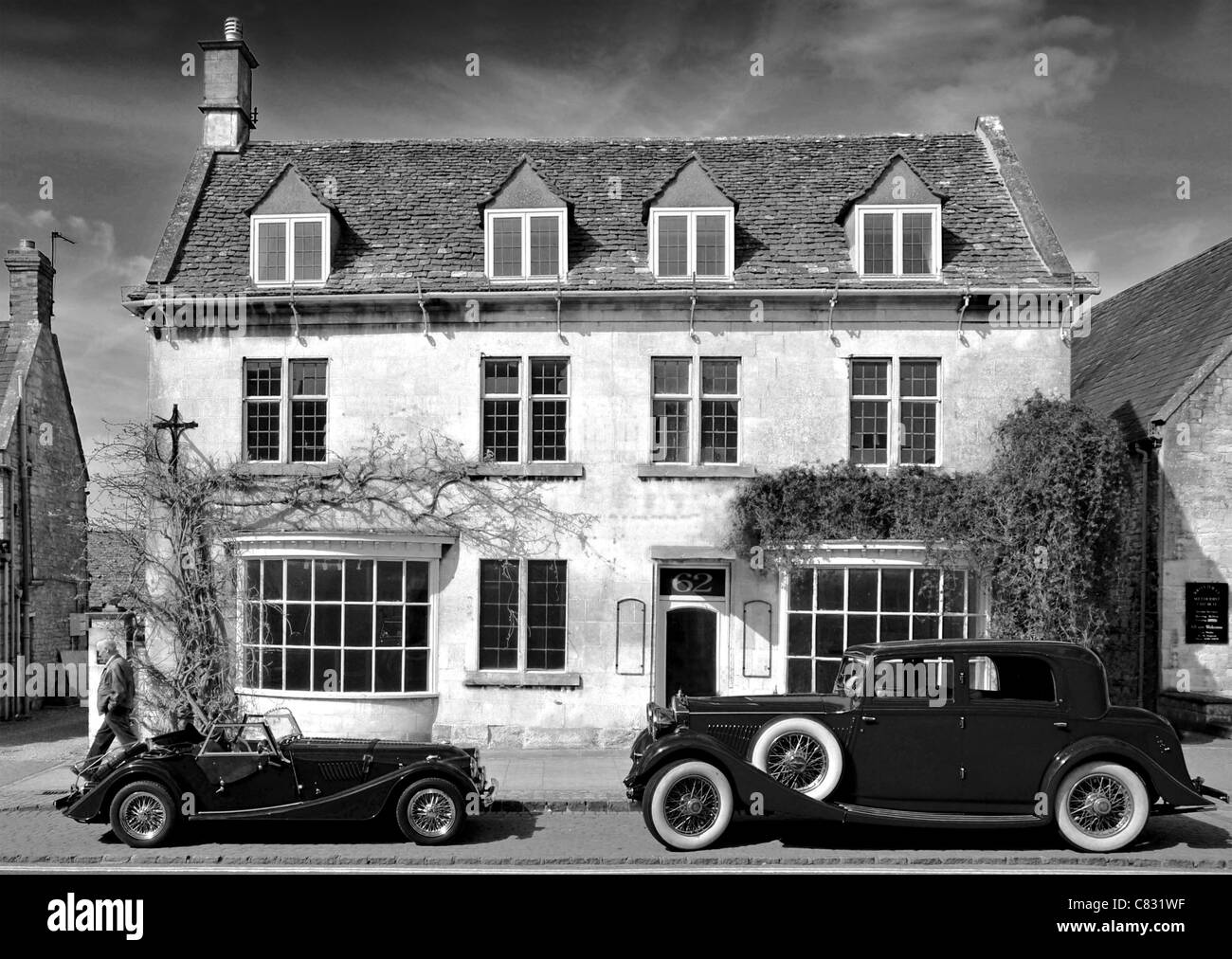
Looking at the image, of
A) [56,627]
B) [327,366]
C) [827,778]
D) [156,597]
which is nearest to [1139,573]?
[827,778]

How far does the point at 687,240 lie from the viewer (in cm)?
1653

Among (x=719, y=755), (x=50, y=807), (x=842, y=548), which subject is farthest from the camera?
(x=842, y=548)

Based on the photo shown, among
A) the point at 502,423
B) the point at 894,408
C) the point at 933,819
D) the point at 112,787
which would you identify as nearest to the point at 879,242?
the point at 894,408

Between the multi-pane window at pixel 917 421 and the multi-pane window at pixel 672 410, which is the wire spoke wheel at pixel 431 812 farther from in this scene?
the multi-pane window at pixel 917 421

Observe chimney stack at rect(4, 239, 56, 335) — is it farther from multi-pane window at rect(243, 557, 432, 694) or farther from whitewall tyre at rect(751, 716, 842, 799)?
whitewall tyre at rect(751, 716, 842, 799)

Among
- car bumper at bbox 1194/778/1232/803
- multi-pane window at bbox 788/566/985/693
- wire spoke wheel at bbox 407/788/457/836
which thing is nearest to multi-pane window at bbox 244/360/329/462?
wire spoke wheel at bbox 407/788/457/836

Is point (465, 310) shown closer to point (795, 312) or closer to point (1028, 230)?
point (795, 312)

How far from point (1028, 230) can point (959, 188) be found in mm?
1587

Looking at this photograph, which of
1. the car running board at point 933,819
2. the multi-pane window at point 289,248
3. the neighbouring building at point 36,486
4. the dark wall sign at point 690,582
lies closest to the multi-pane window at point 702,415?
the dark wall sign at point 690,582

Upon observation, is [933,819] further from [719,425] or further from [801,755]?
[719,425]

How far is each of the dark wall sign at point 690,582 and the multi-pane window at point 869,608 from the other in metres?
1.15

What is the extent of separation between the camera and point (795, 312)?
16.1 meters

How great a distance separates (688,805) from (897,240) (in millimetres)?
10267

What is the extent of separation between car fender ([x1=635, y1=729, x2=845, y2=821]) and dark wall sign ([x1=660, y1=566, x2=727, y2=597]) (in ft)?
20.1
